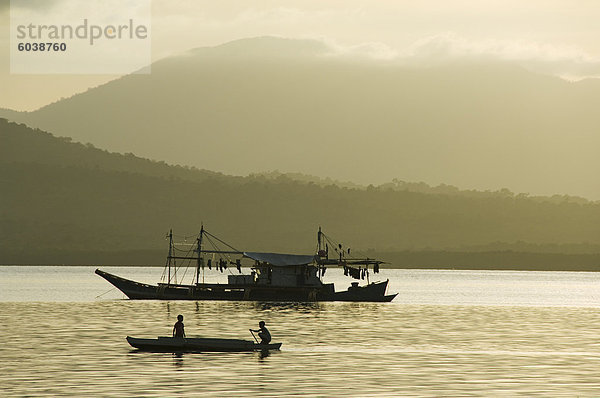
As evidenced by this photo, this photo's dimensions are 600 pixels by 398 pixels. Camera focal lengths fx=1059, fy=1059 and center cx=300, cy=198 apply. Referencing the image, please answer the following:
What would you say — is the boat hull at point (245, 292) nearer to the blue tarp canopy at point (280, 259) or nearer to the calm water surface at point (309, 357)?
the blue tarp canopy at point (280, 259)

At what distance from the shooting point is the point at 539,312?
492 ft

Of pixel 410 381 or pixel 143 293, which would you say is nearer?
pixel 410 381

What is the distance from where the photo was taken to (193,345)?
2749 inches

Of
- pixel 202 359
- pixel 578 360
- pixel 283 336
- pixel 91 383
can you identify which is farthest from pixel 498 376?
pixel 283 336

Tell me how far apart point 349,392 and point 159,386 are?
32.3 ft

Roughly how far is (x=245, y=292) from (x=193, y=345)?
235ft

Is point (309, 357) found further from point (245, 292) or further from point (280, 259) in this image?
point (280, 259)

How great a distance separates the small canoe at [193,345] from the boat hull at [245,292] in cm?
6837

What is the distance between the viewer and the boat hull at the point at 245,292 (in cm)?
14125

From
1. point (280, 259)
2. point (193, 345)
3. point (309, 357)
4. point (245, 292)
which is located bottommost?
point (309, 357)

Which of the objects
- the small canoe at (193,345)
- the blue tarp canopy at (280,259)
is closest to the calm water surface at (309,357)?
the small canoe at (193,345)

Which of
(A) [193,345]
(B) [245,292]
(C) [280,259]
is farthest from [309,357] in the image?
(C) [280,259]

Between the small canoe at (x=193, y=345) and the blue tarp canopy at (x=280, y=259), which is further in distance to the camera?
the blue tarp canopy at (x=280, y=259)

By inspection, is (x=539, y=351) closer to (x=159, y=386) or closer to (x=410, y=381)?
(x=410, y=381)
